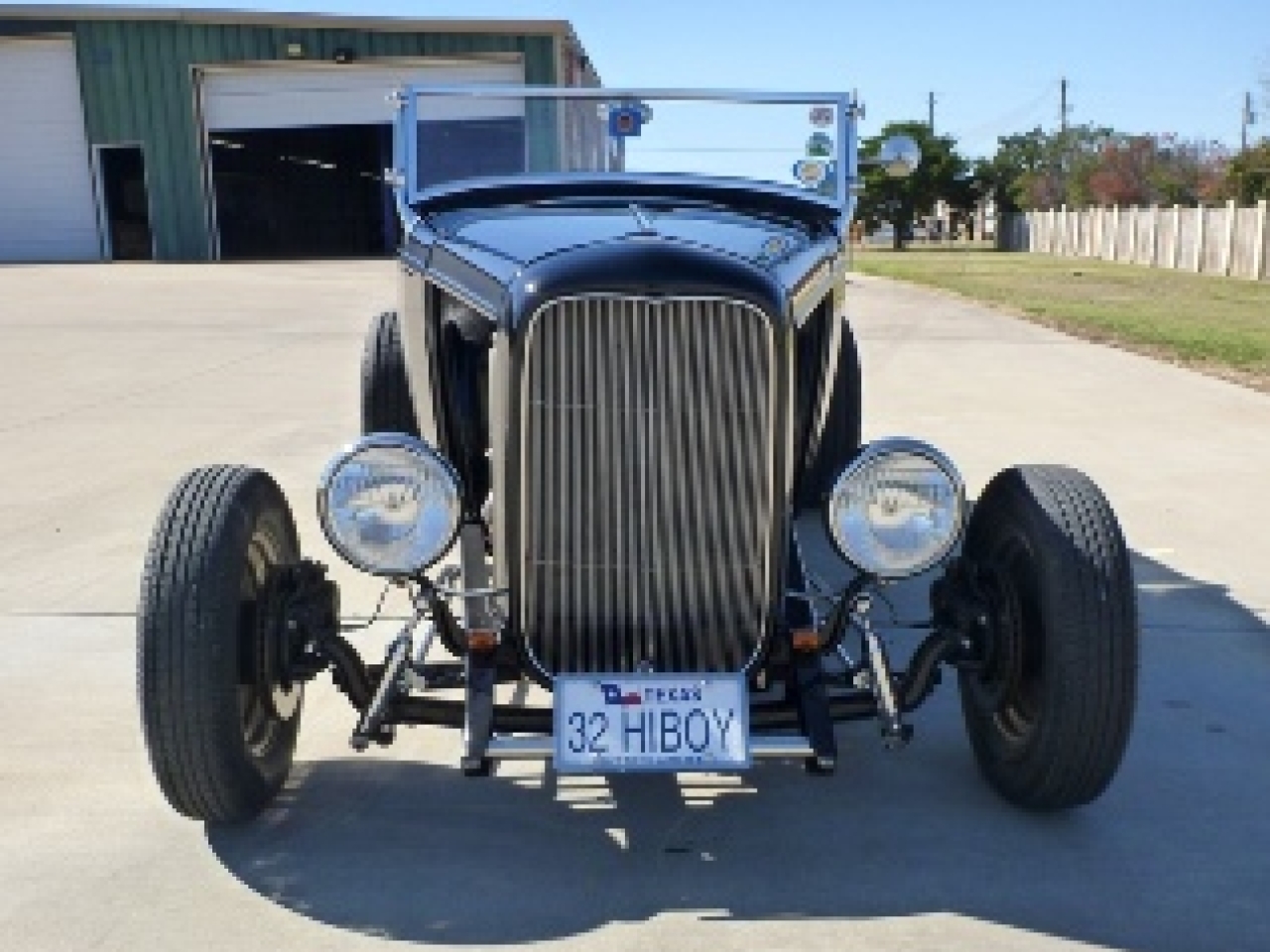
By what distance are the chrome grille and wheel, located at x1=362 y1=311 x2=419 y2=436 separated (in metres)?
2.54

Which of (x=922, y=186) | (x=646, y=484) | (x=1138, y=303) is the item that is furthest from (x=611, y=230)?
(x=922, y=186)

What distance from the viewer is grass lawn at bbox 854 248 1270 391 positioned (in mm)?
11609

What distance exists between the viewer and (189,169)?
A: 26.1 metres

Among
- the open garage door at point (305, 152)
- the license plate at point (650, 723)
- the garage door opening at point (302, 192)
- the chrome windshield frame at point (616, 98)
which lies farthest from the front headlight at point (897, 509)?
the garage door opening at point (302, 192)

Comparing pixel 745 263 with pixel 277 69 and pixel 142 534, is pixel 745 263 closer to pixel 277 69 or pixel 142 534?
pixel 142 534

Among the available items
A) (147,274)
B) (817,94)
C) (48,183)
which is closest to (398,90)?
(817,94)

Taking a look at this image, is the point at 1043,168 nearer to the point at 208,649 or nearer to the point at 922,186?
the point at 922,186

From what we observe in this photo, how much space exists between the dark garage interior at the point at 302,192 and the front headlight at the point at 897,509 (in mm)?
24269

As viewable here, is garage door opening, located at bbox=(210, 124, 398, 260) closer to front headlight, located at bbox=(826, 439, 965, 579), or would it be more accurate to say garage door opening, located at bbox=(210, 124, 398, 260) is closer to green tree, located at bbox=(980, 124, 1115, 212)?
front headlight, located at bbox=(826, 439, 965, 579)

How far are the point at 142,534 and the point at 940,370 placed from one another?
7073 millimetres

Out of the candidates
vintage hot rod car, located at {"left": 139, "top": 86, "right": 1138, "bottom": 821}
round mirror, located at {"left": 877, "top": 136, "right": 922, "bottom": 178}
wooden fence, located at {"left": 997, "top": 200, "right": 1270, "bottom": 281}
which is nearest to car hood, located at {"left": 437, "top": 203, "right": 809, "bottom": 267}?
vintage hot rod car, located at {"left": 139, "top": 86, "right": 1138, "bottom": 821}

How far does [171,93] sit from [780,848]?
26607mm

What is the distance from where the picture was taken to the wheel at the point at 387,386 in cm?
502

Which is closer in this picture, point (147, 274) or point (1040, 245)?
point (147, 274)
